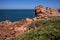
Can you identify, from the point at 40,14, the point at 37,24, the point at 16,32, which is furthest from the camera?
the point at 40,14

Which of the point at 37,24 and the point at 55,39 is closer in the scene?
the point at 55,39

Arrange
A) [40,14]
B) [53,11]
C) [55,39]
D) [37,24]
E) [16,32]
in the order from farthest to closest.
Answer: [53,11], [40,14], [37,24], [16,32], [55,39]

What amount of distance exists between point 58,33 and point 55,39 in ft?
2.90

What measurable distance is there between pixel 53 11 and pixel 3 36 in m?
13.3

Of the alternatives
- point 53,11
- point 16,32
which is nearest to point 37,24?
point 16,32

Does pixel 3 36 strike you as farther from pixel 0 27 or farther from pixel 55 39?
pixel 55 39

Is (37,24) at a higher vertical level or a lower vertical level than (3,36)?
higher

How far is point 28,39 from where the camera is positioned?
1708cm

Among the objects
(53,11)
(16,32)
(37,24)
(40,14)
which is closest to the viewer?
(16,32)

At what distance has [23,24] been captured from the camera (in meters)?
Result: 22.6

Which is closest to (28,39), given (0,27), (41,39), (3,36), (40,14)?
(41,39)

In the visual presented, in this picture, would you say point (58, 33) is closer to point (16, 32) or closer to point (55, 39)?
point (55, 39)

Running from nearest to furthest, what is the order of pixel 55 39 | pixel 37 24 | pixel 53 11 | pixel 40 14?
pixel 55 39 → pixel 37 24 → pixel 40 14 → pixel 53 11

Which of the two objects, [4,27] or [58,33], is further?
[4,27]
